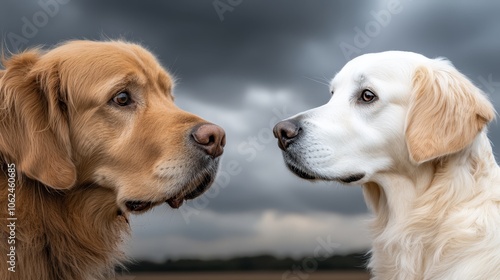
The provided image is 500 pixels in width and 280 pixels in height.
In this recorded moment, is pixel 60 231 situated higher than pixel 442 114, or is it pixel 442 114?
pixel 442 114

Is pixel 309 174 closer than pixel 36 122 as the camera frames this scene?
No

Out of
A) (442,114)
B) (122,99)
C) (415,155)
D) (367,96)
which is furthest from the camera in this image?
(367,96)

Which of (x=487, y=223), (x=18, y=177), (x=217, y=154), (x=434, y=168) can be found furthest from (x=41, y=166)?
(x=487, y=223)

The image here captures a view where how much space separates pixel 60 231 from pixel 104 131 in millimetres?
970

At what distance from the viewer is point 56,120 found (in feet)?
17.7

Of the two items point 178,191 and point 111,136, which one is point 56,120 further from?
point 178,191

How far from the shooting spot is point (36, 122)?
524 cm

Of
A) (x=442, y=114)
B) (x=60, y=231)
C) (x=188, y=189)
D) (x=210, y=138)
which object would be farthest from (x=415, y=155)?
(x=60, y=231)

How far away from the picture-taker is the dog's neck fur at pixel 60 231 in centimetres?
519

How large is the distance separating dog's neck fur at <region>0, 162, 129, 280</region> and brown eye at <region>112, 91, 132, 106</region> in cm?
79

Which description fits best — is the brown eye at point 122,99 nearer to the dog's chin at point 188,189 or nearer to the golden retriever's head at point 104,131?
the golden retriever's head at point 104,131

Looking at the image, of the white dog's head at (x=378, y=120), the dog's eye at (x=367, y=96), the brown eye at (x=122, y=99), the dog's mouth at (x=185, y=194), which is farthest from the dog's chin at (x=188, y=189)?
the dog's eye at (x=367, y=96)

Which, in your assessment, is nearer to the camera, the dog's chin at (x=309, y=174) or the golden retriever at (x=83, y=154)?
the golden retriever at (x=83, y=154)

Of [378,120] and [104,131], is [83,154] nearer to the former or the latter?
[104,131]
